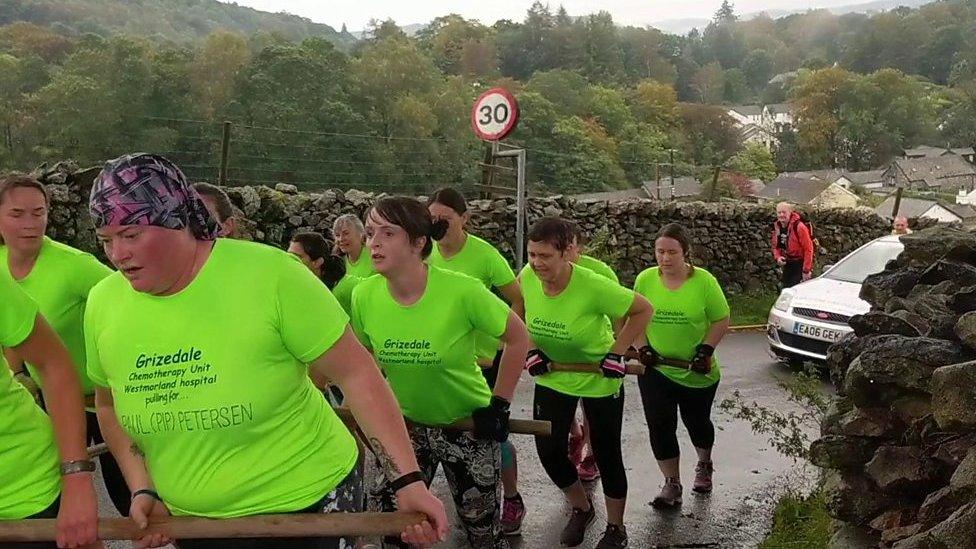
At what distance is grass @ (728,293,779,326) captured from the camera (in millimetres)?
14703

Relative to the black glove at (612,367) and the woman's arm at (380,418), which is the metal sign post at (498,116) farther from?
the woman's arm at (380,418)

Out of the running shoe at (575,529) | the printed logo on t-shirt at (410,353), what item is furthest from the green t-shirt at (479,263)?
the printed logo on t-shirt at (410,353)

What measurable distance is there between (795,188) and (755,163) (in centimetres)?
1425

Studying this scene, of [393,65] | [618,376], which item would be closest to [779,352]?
[618,376]

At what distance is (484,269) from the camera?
5.78m

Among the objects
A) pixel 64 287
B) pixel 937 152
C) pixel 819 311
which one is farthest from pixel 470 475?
pixel 937 152

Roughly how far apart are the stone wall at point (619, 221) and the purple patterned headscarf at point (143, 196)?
26.6ft

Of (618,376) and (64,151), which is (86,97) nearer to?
(64,151)

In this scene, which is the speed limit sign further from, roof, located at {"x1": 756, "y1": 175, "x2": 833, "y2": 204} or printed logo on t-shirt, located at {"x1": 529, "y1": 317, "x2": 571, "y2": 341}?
roof, located at {"x1": 756, "y1": 175, "x2": 833, "y2": 204}

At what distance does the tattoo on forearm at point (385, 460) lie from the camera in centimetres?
245

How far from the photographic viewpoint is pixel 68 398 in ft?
8.59

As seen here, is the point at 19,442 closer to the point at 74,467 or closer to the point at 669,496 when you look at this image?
the point at 74,467

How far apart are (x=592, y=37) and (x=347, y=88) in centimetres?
9551

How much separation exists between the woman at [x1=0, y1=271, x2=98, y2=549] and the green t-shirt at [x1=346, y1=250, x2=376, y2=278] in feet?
11.6
